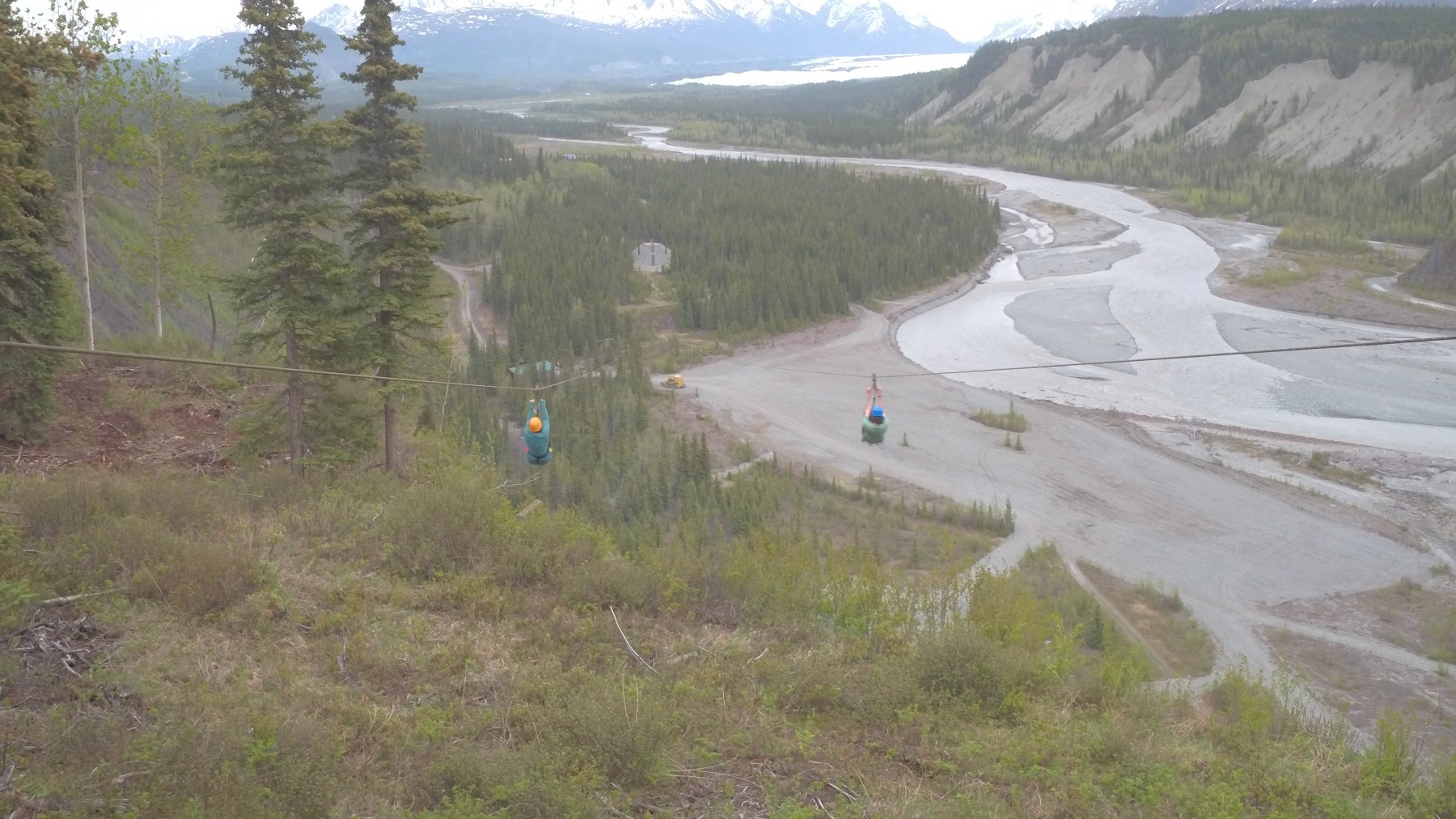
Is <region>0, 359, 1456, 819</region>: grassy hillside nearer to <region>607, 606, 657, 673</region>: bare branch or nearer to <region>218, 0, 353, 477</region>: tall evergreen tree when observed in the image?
<region>607, 606, 657, 673</region>: bare branch

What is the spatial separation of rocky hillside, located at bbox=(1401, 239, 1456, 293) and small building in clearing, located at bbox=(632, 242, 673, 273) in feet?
130

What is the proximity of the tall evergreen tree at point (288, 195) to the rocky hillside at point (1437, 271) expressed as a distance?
5564 centimetres

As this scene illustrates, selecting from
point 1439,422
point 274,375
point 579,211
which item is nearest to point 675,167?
point 579,211

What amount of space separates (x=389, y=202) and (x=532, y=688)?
34.5ft

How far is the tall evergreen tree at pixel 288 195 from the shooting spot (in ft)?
57.6

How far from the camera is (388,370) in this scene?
1917cm

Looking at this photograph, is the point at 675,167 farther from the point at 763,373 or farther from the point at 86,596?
the point at 86,596

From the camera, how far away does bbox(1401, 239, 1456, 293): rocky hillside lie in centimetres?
5488

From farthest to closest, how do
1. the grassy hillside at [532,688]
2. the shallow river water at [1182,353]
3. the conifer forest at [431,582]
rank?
the shallow river water at [1182,353] → the conifer forest at [431,582] → the grassy hillside at [532,688]

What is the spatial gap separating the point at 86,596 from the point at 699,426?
92.5ft

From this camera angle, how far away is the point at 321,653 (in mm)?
11500

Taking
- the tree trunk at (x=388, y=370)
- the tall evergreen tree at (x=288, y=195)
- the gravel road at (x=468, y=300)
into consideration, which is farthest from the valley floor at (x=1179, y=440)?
the tall evergreen tree at (x=288, y=195)

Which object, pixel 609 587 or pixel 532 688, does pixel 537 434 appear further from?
pixel 532 688

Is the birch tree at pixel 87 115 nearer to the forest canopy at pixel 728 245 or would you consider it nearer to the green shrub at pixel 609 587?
the green shrub at pixel 609 587
